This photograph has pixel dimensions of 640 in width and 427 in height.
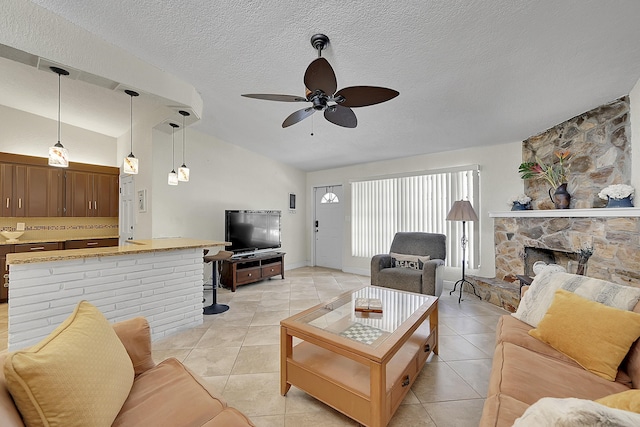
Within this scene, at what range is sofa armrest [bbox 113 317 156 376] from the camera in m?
1.24

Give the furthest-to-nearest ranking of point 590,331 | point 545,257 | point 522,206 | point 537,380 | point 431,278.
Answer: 1. point 522,206
2. point 545,257
3. point 431,278
4. point 590,331
5. point 537,380

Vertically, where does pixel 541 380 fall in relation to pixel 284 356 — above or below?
above

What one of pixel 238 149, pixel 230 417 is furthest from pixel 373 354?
pixel 238 149

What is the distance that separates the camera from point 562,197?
2881 millimetres

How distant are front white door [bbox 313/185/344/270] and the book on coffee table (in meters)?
3.45

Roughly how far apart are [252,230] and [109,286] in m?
2.35

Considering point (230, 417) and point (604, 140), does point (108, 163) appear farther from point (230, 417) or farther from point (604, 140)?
point (604, 140)

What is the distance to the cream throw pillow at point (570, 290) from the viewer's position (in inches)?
53.9

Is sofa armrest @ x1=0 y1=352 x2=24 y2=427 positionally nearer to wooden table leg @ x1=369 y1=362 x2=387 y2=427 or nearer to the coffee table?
the coffee table

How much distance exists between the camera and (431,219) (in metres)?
4.31

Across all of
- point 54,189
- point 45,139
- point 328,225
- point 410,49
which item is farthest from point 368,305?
point 45,139

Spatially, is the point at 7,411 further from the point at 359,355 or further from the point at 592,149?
the point at 592,149

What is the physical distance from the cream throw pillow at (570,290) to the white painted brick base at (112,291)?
3029mm

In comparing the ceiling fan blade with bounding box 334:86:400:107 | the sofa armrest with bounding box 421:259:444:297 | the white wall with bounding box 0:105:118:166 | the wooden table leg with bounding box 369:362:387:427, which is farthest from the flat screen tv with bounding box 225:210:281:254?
the wooden table leg with bounding box 369:362:387:427
